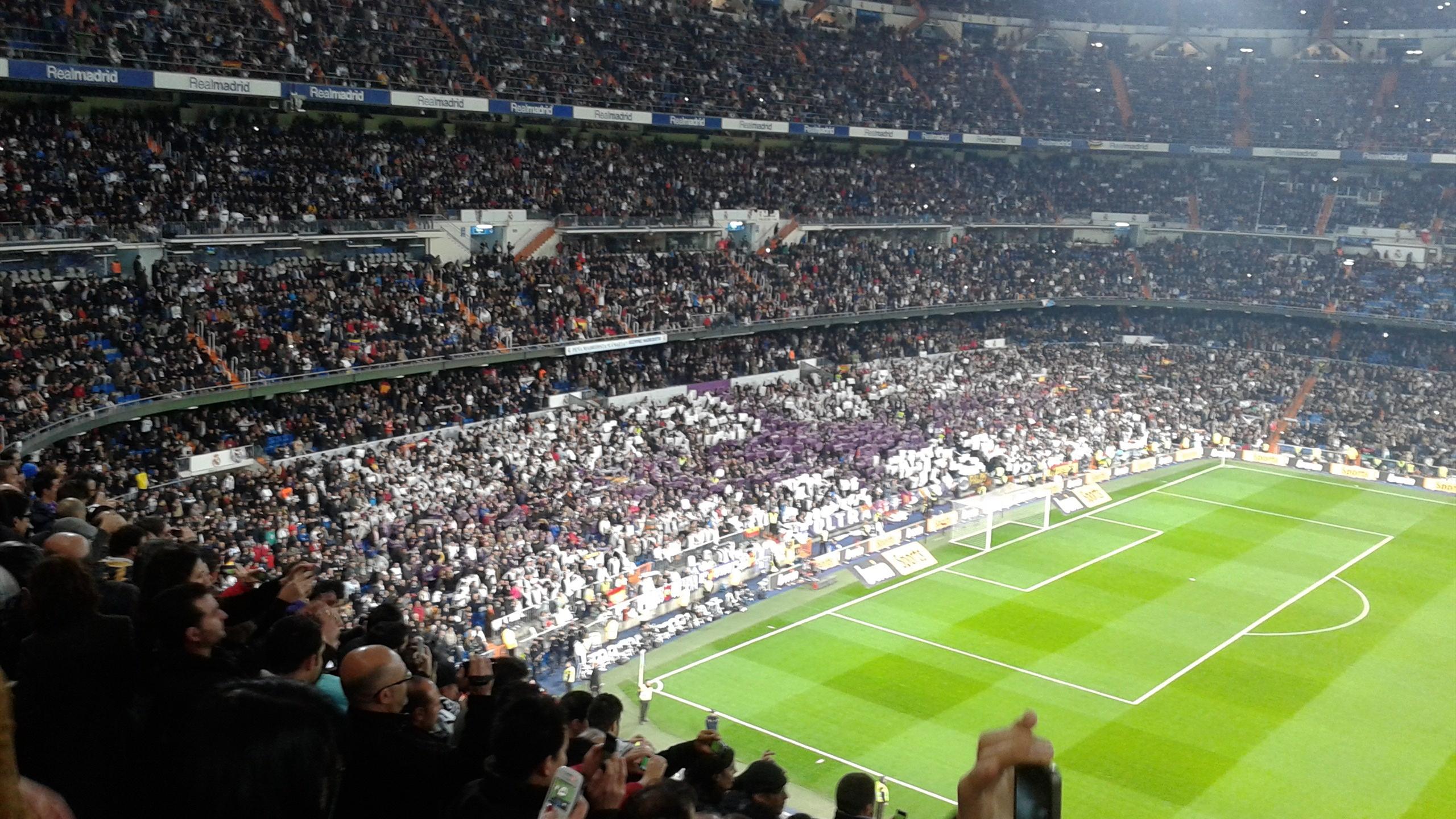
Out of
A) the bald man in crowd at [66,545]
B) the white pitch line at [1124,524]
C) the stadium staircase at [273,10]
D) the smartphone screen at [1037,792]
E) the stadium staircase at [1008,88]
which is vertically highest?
the stadium staircase at [273,10]

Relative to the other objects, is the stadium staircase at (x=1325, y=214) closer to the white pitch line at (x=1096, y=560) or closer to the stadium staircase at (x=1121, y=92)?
the stadium staircase at (x=1121, y=92)

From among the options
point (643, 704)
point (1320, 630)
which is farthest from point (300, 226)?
point (1320, 630)

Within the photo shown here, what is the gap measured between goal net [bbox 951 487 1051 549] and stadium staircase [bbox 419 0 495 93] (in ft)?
64.4

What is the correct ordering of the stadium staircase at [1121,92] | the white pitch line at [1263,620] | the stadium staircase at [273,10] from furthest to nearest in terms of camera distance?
the stadium staircase at [1121,92] < the stadium staircase at [273,10] < the white pitch line at [1263,620]

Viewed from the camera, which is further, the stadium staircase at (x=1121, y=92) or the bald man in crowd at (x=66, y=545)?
the stadium staircase at (x=1121, y=92)

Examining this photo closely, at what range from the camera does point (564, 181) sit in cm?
4031

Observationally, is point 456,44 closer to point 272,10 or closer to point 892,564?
point 272,10

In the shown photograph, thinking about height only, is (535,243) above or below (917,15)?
below

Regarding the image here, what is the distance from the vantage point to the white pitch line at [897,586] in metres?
25.8

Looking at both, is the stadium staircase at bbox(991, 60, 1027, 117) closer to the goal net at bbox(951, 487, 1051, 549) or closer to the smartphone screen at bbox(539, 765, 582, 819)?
the goal net at bbox(951, 487, 1051, 549)

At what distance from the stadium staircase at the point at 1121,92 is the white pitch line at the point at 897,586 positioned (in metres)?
23.7

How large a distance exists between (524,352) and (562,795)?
31.2 m

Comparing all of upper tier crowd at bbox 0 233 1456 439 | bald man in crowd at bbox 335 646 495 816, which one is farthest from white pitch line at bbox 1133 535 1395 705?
bald man in crowd at bbox 335 646 495 816

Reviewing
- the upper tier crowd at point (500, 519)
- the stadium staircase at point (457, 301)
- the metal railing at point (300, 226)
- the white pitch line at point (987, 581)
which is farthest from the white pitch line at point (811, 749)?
the metal railing at point (300, 226)
